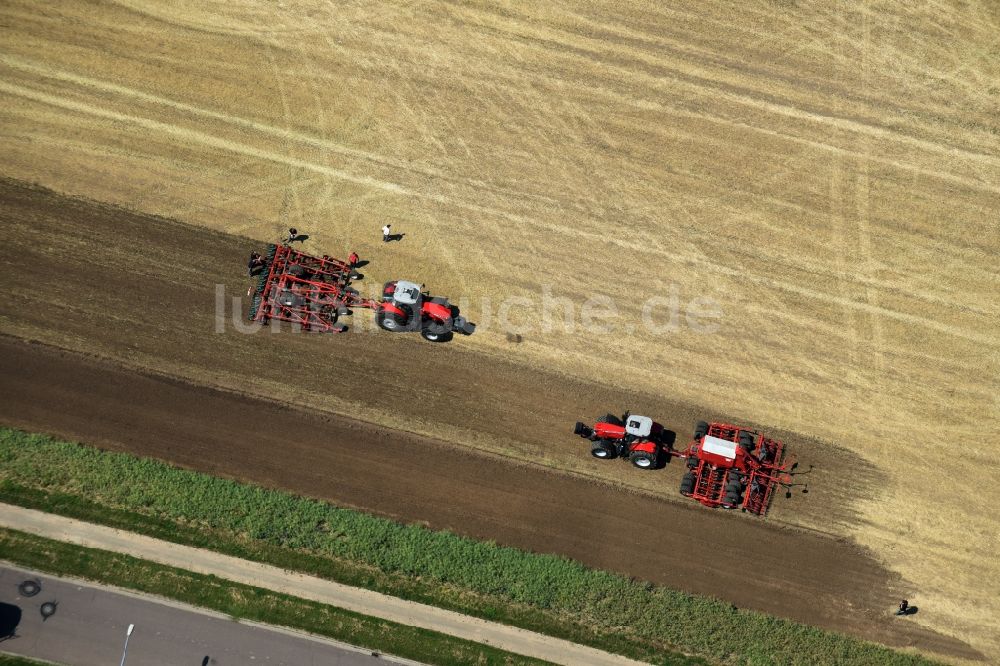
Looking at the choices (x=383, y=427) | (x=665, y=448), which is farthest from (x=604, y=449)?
(x=383, y=427)

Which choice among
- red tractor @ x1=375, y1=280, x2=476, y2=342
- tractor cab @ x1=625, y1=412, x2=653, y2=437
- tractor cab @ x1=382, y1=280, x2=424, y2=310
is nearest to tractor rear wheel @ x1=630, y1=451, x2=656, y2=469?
tractor cab @ x1=625, y1=412, x2=653, y2=437

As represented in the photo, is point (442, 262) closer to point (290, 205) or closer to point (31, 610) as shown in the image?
point (290, 205)

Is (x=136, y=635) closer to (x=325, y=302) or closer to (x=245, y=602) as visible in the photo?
(x=245, y=602)

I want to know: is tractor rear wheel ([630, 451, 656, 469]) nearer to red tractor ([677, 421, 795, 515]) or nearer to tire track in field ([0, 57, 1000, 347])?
red tractor ([677, 421, 795, 515])

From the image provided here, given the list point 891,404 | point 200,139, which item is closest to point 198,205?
point 200,139

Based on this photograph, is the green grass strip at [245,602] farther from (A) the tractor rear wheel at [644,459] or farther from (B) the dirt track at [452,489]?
(A) the tractor rear wheel at [644,459]

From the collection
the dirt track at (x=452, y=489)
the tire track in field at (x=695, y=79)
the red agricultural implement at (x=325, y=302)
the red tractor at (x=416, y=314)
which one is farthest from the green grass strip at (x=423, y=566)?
the tire track in field at (x=695, y=79)

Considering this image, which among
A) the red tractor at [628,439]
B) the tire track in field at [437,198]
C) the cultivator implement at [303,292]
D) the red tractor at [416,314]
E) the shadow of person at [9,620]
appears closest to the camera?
the shadow of person at [9,620]
